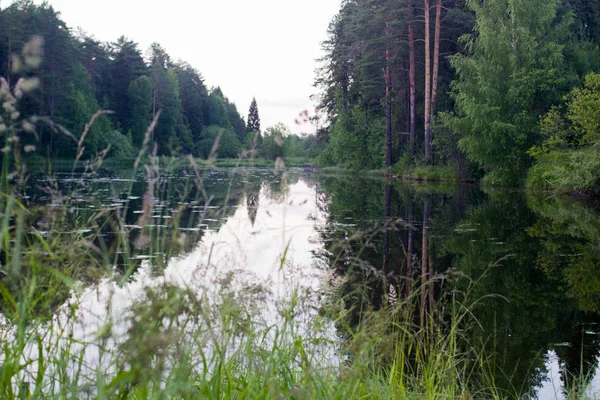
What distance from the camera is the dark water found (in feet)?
10.3

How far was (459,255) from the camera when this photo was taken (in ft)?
24.4

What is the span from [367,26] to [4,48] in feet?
63.1

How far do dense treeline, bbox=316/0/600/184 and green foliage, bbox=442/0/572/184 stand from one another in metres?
0.04

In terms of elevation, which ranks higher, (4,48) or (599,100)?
(4,48)

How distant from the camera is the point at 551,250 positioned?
8.12 metres

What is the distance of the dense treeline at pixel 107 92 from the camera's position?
30.8m

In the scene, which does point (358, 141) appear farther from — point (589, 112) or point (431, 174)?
point (589, 112)

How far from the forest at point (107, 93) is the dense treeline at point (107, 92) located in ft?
0.20

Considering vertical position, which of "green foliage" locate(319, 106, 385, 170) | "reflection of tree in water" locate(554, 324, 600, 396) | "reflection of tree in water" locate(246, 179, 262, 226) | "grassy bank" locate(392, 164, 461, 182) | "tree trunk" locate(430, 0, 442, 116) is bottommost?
"reflection of tree in water" locate(554, 324, 600, 396)

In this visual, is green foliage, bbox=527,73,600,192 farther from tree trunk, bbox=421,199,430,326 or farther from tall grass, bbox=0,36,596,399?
tall grass, bbox=0,36,596,399

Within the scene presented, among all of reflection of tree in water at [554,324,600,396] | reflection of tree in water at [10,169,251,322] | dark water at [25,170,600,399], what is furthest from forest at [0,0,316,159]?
reflection of tree in water at [554,324,600,396]

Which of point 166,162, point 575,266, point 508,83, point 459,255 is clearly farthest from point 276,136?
point 508,83

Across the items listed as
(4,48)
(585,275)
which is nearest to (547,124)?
(585,275)

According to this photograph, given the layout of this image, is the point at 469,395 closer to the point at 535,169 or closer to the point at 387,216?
the point at 387,216
